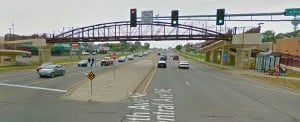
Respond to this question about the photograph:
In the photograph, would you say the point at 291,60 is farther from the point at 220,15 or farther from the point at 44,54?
the point at 44,54

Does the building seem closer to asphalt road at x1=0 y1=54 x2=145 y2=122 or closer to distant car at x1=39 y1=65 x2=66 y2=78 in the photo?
distant car at x1=39 y1=65 x2=66 y2=78

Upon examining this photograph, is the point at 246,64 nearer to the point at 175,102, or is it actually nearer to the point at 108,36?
the point at 108,36

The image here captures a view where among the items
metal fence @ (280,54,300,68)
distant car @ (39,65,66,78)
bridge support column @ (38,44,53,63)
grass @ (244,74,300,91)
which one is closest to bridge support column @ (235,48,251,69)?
metal fence @ (280,54,300,68)

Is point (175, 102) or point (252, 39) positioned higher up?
point (252, 39)

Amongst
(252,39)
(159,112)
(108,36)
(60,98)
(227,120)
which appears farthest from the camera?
(108,36)

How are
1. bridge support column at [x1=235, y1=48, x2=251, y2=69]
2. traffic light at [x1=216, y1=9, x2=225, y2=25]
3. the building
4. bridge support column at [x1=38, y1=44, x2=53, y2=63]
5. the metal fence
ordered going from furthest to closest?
bridge support column at [x1=38, y1=44, x2=53, y2=63] < the building < bridge support column at [x1=235, y1=48, x2=251, y2=69] < the metal fence < traffic light at [x1=216, y1=9, x2=225, y2=25]

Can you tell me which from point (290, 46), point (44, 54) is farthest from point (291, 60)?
point (44, 54)

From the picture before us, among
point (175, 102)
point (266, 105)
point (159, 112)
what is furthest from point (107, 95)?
point (266, 105)

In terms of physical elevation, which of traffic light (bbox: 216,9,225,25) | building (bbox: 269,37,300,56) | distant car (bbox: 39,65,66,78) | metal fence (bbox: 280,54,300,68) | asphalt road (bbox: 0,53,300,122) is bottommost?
asphalt road (bbox: 0,53,300,122)

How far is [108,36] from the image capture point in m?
62.3

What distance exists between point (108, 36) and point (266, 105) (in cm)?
4895

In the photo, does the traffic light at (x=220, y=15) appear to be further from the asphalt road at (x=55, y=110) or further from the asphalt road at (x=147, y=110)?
the asphalt road at (x=55, y=110)

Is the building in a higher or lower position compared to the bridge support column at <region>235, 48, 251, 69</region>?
higher

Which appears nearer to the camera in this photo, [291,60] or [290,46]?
[291,60]
